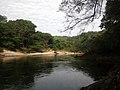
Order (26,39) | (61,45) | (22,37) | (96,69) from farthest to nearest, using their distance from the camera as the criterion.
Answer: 1. (61,45)
2. (26,39)
3. (22,37)
4. (96,69)

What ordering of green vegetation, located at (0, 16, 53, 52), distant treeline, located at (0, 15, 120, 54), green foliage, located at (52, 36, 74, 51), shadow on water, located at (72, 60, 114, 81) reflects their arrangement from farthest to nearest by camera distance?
green foliage, located at (52, 36, 74, 51) → green vegetation, located at (0, 16, 53, 52) → distant treeline, located at (0, 15, 120, 54) → shadow on water, located at (72, 60, 114, 81)

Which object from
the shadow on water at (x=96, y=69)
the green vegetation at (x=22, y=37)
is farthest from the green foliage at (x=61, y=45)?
the shadow on water at (x=96, y=69)

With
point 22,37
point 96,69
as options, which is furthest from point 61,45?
Answer: point 96,69

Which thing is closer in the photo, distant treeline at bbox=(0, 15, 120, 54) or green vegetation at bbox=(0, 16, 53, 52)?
distant treeline at bbox=(0, 15, 120, 54)

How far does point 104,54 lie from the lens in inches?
2591

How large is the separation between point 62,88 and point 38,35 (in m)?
91.9

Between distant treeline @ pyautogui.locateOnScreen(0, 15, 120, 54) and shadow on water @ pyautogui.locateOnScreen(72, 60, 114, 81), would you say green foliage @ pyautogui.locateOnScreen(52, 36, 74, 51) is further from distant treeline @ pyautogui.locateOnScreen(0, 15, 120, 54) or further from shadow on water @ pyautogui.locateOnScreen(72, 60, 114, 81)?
shadow on water @ pyautogui.locateOnScreen(72, 60, 114, 81)

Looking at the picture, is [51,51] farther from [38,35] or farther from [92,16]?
[92,16]

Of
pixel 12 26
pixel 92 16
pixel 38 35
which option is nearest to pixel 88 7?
pixel 92 16

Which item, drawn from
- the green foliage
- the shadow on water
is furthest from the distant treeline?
the shadow on water

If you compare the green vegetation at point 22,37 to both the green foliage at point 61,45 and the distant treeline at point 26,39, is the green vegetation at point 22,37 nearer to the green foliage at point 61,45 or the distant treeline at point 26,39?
the distant treeline at point 26,39

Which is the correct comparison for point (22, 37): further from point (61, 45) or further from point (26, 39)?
point (61, 45)

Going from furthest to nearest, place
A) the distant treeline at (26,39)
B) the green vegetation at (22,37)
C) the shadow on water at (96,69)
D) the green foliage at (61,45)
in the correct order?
the green foliage at (61,45), the green vegetation at (22,37), the distant treeline at (26,39), the shadow on water at (96,69)

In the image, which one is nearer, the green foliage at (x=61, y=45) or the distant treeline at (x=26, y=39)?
the distant treeline at (x=26, y=39)
